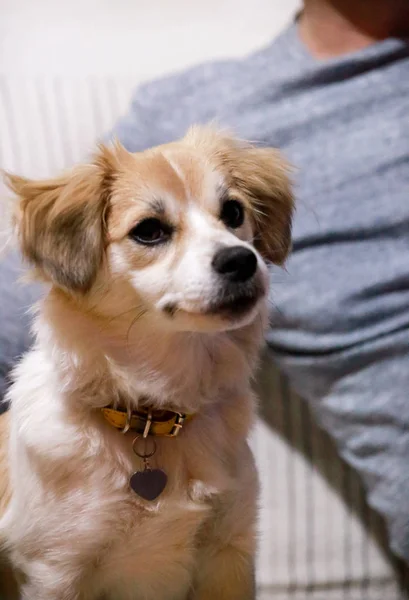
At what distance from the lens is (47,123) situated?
57.9 inches

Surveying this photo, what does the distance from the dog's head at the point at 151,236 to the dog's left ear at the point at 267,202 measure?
5 centimetres

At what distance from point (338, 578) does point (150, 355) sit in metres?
0.82

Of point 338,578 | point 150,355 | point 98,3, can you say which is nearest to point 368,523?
point 338,578

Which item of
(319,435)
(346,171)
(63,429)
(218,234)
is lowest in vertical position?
(319,435)

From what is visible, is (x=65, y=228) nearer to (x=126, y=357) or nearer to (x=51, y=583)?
(x=126, y=357)

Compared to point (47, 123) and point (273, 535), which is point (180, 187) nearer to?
point (47, 123)

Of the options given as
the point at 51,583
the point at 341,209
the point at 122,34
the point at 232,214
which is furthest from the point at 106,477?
the point at 122,34

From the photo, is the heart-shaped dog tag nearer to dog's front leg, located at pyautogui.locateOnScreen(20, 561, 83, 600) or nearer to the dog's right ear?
dog's front leg, located at pyautogui.locateOnScreen(20, 561, 83, 600)

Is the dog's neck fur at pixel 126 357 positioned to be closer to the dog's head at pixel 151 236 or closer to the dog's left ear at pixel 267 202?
the dog's head at pixel 151 236

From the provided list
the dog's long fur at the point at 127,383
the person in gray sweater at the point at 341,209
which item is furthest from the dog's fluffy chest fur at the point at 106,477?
the person in gray sweater at the point at 341,209

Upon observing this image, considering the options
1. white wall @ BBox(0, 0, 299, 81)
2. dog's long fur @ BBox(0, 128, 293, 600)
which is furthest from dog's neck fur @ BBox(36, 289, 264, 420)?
white wall @ BBox(0, 0, 299, 81)

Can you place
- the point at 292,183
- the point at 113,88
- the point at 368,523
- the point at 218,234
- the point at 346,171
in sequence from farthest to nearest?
the point at 113,88 < the point at 368,523 < the point at 346,171 < the point at 292,183 < the point at 218,234

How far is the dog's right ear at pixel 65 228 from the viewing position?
2.77 feet

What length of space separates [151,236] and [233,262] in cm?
14
